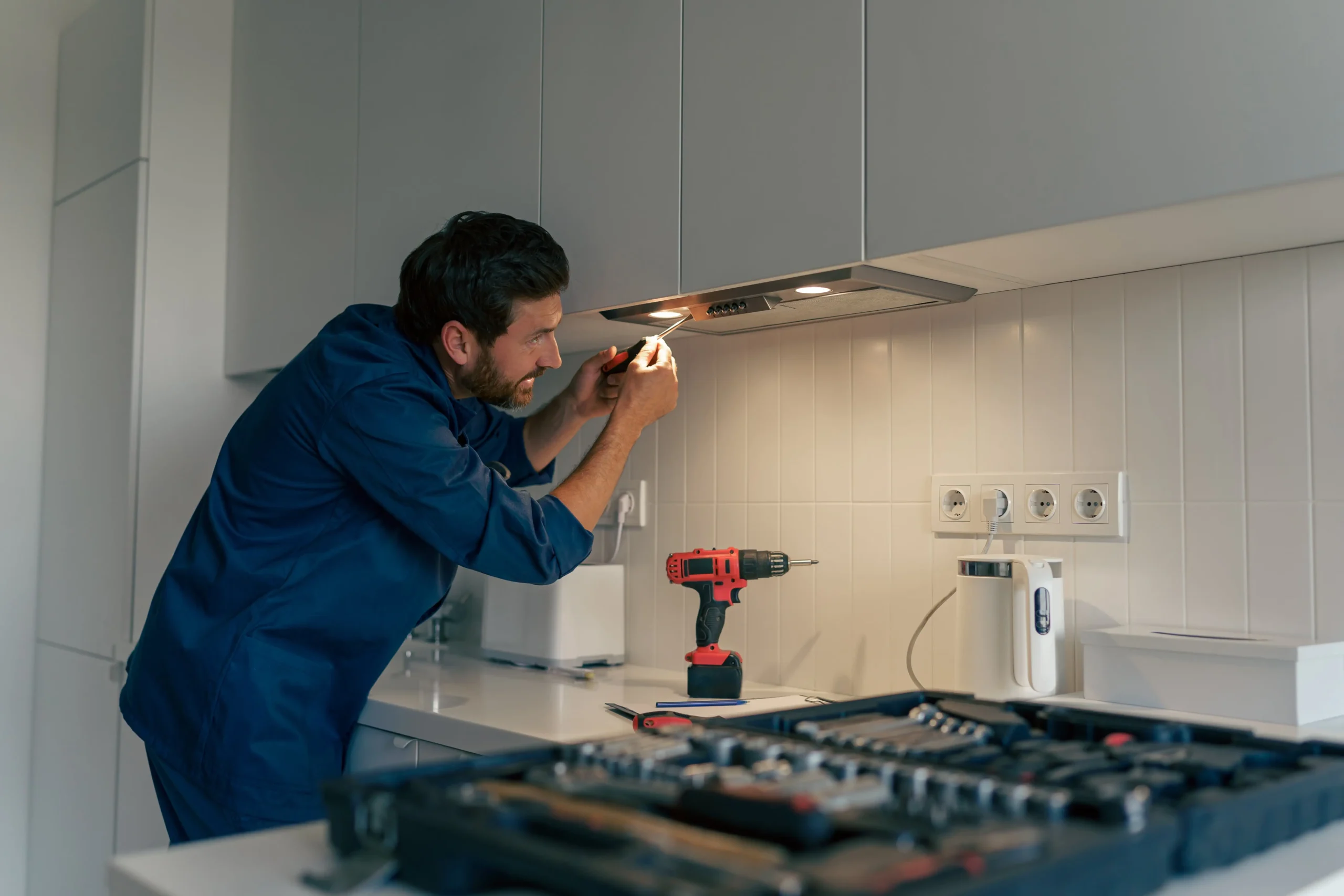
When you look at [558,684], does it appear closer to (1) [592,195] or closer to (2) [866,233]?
(1) [592,195]

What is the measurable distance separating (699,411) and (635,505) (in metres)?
0.27

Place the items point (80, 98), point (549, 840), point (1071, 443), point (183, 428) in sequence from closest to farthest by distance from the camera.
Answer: point (549, 840)
point (1071, 443)
point (183, 428)
point (80, 98)

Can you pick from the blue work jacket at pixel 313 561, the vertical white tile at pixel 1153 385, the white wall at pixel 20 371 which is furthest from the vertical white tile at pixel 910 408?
the white wall at pixel 20 371

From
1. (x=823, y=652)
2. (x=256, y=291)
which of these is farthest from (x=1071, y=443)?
(x=256, y=291)

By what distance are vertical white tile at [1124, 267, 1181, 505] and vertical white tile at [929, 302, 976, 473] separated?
251 mm

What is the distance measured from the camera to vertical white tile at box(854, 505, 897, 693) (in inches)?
71.7

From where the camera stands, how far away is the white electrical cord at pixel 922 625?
168 cm

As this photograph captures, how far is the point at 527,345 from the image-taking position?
1.76 m

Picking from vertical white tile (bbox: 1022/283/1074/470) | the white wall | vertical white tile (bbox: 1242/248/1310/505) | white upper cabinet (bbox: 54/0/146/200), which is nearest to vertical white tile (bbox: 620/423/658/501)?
vertical white tile (bbox: 1022/283/1074/470)

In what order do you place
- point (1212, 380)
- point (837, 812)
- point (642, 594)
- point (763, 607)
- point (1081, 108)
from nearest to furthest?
point (837, 812) < point (1081, 108) < point (1212, 380) < point (763, 607) < point (642, 594)

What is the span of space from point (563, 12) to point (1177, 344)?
1172mm

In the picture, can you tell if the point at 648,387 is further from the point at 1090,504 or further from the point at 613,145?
the point at 1090,504

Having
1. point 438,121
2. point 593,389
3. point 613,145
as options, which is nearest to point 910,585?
point 593,389

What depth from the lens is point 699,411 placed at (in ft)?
7.18
